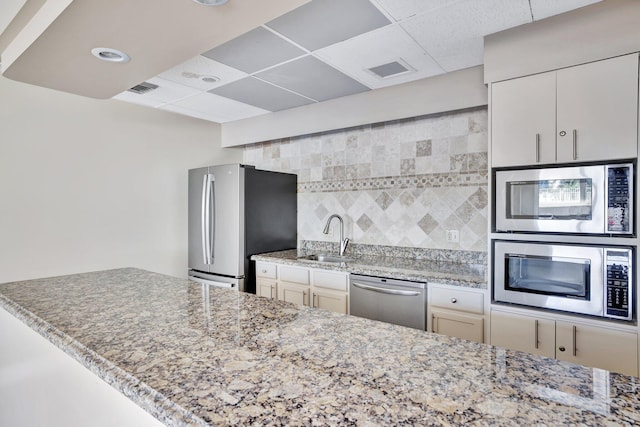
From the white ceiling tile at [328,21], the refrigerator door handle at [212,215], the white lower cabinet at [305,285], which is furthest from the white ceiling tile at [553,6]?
the refrigerator door handle at [212,215]

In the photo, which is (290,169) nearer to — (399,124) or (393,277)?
(399,124)

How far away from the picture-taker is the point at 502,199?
2168 millimetres

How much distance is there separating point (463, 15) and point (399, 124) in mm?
1325

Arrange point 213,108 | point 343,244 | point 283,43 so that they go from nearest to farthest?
1. point 283,43
2. point 343,244
3. point 213,108

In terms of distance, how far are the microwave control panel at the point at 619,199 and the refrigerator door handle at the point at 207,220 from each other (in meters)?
3.10

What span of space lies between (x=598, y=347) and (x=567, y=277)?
14.9 inches

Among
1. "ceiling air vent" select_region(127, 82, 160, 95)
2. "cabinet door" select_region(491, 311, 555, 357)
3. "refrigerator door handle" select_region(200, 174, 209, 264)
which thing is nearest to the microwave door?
"cabinet door" select_region(491, 311, 555, 357)

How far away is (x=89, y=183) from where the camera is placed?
3180mm

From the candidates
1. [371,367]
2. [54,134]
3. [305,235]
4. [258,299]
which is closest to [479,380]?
[371,367]

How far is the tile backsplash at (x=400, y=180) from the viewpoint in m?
2.88

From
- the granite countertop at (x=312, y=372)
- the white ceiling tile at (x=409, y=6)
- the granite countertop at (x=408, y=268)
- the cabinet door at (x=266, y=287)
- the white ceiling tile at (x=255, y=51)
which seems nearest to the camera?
the granite countertop at (x=312, y=372)

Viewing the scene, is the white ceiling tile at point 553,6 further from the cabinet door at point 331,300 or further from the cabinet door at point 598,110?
the cabinet door at point 331,300

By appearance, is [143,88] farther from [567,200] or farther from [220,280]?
[567,200]

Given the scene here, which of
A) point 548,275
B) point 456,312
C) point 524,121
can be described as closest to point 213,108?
point 524,121
